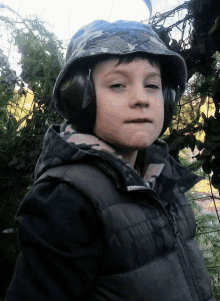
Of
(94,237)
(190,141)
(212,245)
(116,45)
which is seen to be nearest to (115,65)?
(116,45)

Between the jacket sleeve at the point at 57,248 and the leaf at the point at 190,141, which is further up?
the leaf at the point at 190,141

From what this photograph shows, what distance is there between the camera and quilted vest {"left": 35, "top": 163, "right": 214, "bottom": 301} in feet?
1.94

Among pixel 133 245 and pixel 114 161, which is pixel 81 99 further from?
pixel 133 245

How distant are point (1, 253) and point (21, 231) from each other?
118 cm

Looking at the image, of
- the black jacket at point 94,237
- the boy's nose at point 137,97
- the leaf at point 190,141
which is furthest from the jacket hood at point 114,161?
the leaf at point 190,141

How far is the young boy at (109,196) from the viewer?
582 millimetres

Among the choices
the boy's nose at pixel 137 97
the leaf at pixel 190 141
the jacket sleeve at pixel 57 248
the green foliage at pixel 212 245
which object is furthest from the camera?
the green foliage at pixel 212 245

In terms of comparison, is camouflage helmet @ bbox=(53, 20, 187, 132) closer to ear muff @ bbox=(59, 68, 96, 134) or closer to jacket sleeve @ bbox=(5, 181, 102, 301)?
ear muff @ bbox=(59, 68, 96, 134)

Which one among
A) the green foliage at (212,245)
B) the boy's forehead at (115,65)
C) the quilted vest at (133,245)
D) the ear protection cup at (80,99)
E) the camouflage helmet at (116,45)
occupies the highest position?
the camouflage helmet at (116,45)

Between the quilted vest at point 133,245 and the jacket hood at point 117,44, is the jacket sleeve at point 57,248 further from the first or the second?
the jacket hood at point 117,44

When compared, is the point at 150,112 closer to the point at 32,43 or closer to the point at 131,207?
the point at 131,207

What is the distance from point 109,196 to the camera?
623mm

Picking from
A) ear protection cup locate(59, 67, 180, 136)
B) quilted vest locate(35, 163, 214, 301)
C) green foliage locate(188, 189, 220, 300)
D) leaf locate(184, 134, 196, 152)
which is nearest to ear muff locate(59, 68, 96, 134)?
ear protection cup locate(59, 67, 180, 136)

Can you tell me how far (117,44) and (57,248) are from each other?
0.48m
